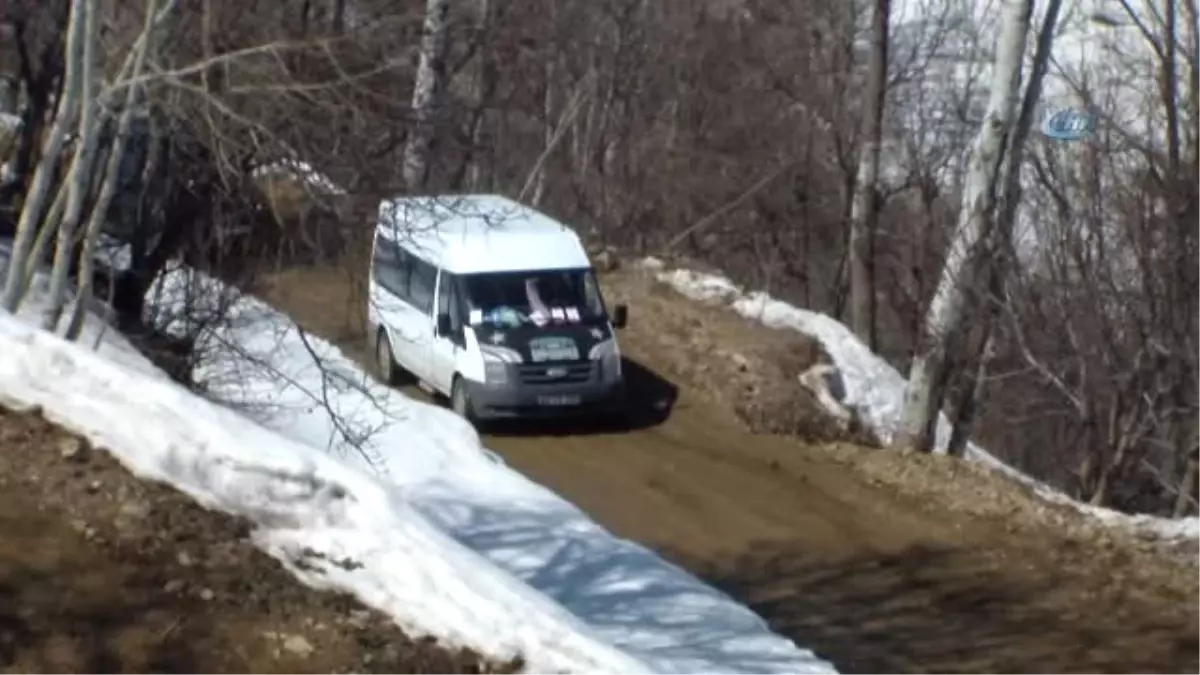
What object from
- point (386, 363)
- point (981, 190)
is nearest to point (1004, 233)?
point (981, 190)

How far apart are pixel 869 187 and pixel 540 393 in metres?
11.8

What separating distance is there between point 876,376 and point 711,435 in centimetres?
366

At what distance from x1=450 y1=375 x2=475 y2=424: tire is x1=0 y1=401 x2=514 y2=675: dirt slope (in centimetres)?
1326

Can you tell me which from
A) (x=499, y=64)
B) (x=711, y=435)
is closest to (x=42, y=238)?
(x=711, y=435)

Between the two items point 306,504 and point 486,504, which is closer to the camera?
point 306,504

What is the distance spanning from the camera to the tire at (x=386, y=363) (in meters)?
25.7

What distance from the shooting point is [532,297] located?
2400 centimetres

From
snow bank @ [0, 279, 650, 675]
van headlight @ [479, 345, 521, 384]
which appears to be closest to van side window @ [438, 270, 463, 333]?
van headlight @ [479, 345, 521, 384]

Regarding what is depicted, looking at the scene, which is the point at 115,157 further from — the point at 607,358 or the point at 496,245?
the point at 607,358

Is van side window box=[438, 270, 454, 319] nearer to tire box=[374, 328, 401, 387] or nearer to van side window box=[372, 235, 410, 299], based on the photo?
van side window box=[372, 235, 410, 299]

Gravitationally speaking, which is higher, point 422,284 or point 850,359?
point 422,284

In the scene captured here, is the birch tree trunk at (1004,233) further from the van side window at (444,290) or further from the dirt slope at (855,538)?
the van side window at (444,290)

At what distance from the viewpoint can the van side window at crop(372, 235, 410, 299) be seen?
2505cm

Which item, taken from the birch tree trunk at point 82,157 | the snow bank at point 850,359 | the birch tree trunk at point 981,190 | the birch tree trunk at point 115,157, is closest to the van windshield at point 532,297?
the snow bank at point 850,359
